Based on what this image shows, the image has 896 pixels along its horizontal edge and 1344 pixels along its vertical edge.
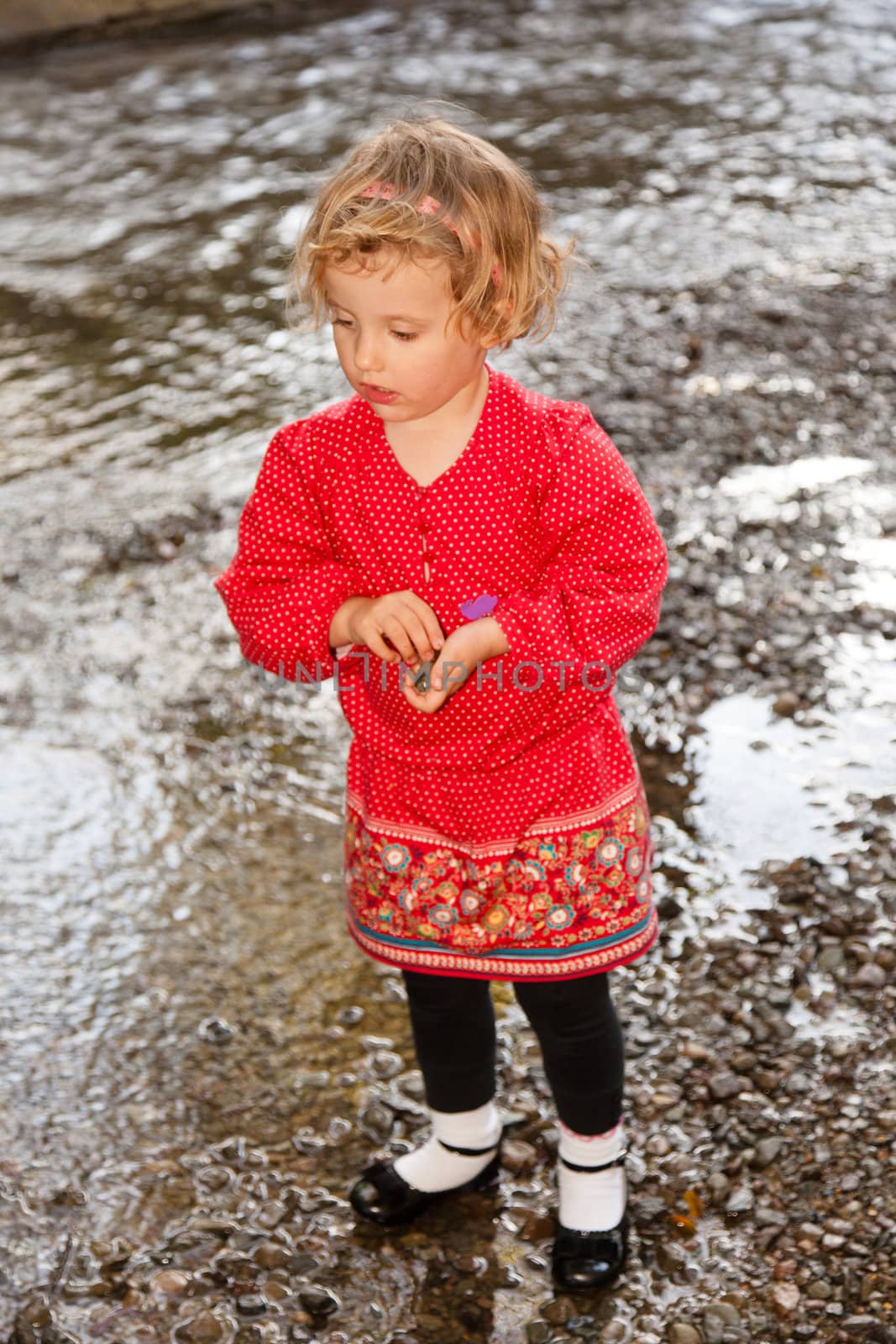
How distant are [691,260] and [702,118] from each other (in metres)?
1.40

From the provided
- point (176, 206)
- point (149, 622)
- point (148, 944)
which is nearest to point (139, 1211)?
point (148, 944)

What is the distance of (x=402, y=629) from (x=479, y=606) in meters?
0.10

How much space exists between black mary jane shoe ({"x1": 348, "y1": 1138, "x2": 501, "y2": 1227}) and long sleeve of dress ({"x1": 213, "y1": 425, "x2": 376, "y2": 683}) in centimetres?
75

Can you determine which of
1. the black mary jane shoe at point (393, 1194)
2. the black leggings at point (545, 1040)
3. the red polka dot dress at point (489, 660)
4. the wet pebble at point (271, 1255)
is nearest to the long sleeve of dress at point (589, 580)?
the red polka dot dress at point (489, 660)

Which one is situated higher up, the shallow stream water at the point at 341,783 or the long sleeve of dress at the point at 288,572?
the long sleeve of dress at the point at 288,572

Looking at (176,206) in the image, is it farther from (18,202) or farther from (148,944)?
(148,944)

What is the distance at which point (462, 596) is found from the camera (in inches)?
63.3

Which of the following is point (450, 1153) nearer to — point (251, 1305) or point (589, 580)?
point (251, 1305)

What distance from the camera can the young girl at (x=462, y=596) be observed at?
4.86 ft

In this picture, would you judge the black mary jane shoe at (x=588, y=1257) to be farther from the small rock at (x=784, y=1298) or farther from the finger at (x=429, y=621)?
the finger at (x=429, y=621)

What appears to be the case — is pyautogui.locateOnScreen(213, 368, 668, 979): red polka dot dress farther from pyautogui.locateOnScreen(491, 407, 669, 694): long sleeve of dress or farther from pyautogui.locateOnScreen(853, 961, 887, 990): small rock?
pyautogui.locateOnScreen(853, 961, 887, 990): small rock

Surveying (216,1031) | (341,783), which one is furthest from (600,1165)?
(341,783)

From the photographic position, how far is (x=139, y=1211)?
204 cm

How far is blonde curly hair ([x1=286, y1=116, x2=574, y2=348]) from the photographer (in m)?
1.44
